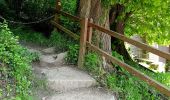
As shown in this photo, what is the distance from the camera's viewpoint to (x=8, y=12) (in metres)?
13.1

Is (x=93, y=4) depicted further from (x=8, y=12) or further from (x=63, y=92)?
(x=8, y=12)

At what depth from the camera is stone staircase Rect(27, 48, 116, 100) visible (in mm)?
6624

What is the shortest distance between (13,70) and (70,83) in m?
1.34

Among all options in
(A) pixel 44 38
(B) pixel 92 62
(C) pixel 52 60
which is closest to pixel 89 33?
(B) pixel 92 62

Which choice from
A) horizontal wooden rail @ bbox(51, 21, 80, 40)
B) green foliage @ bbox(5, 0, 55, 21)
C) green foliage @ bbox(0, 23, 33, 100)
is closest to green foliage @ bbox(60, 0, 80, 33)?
horizontal wooden rail @ bbox(51, 21, 80, 40)

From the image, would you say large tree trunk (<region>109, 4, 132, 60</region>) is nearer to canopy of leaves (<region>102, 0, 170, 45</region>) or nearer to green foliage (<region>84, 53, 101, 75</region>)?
canopy of leaves (<region>102, 0, 170, 45</region>)

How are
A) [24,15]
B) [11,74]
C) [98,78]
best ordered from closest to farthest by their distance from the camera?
[11,74] → [98,78] → [24,15]

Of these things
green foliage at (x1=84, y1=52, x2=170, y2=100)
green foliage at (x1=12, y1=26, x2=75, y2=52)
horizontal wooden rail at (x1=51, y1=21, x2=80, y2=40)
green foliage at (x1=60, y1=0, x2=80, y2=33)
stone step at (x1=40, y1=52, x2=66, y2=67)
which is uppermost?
green foliage at (x1=60, y1=0, x2=80, y2=33)

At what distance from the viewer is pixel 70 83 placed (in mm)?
6973

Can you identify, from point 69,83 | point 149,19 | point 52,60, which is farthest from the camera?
point 149,19

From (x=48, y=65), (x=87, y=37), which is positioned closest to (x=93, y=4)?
(x=87, y=37)

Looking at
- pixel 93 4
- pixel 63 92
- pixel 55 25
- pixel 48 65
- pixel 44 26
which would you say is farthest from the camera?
pixel 44 26

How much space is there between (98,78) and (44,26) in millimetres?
4742

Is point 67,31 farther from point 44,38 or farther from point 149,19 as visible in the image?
point 149,19
